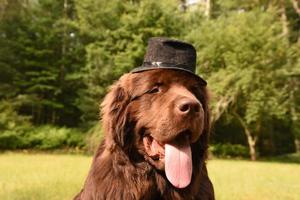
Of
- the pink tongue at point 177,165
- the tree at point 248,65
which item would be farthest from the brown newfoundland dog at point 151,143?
the tree at point 248,65

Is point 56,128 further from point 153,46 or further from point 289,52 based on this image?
Answer: point 153,46

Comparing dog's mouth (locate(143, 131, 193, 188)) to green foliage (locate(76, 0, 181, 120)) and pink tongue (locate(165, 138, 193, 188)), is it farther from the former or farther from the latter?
green foliage (locate(76, 0, 181, 120))

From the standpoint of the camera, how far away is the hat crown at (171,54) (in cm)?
350

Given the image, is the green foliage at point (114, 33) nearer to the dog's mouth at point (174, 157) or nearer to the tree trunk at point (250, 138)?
the tree trunk at point (250, 138)

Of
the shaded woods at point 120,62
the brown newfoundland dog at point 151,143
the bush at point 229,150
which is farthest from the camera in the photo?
the bush at point 229,150

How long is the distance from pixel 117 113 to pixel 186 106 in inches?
24.1

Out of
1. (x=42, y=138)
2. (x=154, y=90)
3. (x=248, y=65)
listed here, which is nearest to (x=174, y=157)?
(x=154, y=90)

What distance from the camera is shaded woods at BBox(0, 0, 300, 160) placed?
22.9m

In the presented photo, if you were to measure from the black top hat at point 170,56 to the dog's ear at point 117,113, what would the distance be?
0.63 ft

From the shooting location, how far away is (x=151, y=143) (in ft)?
11.1

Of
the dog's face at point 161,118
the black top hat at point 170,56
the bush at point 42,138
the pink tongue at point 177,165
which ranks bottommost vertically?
the bush at point 42,138

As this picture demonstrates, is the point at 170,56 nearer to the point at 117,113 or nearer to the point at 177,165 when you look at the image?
the point at 117,113

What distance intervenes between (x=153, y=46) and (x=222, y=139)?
24228 mm

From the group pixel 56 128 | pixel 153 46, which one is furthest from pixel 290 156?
pixel 153 46
